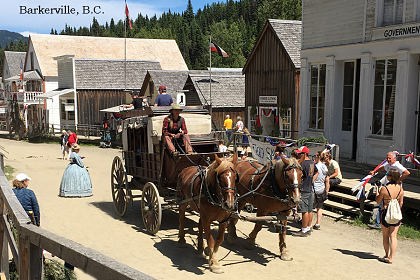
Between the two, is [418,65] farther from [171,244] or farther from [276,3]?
[276,3]

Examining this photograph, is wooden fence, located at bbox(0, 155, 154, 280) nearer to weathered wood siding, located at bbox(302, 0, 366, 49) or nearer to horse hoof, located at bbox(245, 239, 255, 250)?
horse hoof, located at bbox(245, 239, 255, 250)

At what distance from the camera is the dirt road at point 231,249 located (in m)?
7.97

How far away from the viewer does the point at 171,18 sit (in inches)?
5669

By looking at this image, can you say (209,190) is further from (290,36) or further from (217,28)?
(217,28)

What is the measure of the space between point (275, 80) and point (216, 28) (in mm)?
69996

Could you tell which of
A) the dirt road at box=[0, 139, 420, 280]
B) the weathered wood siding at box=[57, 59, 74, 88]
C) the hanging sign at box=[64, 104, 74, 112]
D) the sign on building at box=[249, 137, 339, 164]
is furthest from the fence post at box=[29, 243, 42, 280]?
the weathered wood siding at box=[57, 59, 74, 88]

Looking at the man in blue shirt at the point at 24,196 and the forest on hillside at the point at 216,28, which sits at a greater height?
the forest on hillside at the point at 216,28

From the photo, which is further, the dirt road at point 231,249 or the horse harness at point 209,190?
the dirt road at point 231,249

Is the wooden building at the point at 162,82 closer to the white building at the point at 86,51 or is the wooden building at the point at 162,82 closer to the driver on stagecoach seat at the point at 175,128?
the white building at the point at 86,51

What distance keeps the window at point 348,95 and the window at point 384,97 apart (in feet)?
4.20

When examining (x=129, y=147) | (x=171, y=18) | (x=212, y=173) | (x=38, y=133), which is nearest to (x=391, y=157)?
(x=212, y=173)

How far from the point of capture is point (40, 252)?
310 cm

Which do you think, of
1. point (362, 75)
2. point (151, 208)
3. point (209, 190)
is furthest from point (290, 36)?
point (209, 190)

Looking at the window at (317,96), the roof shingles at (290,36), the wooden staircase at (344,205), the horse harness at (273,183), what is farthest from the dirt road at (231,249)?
the roof shingles at (290,36)
